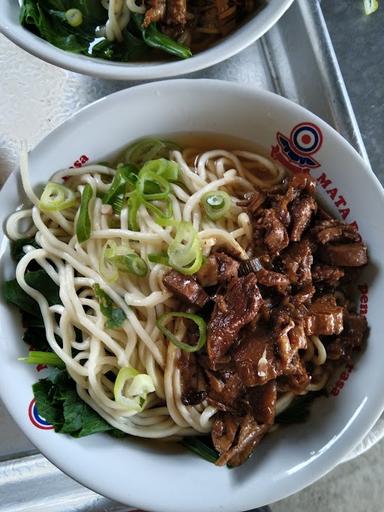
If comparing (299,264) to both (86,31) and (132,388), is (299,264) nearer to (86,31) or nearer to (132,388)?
(132,388)

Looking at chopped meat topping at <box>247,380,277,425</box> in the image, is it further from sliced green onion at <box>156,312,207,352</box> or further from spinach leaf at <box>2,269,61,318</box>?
spinach leaf at <box>2,269,61,318</box>

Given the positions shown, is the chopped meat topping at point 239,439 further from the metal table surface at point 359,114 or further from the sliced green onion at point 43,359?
the metal table surface at point 359,114

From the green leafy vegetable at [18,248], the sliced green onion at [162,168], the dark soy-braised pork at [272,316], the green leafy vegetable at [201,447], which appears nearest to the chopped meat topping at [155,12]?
the sliced green onion at [162,168]

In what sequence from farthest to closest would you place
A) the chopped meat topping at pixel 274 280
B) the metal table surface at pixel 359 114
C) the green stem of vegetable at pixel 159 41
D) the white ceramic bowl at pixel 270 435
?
1. the metal table surface at pixel 359 114
2. the green stem of vegetable at pixel 159 41
3. the chopped meat topping at pixel 274 280
4. the white ceramic bowl at pixel 270 435

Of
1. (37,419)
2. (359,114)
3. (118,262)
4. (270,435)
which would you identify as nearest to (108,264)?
(118,262)

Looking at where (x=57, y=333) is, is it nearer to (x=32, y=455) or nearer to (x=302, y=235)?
(x=32, y=455)

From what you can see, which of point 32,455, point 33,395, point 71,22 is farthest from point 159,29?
point 32,455
